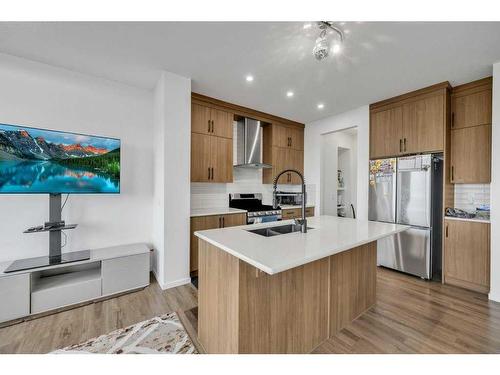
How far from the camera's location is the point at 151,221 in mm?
3123

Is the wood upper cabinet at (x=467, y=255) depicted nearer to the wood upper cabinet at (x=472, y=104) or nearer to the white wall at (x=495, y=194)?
the white wall at (x=495, y=194)

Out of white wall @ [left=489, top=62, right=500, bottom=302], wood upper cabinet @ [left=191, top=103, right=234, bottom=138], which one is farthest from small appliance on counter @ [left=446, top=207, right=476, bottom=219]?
wood upper cabinet @ [left=191, top=103, right=234, bottom=138]

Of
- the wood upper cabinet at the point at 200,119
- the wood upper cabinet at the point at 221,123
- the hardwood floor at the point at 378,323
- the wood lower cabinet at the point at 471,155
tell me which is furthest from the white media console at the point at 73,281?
the wood lower cabinet at the point at 471,155

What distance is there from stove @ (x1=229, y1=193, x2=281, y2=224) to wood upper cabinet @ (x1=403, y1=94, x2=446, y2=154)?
7.26 feet

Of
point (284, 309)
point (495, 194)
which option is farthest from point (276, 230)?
point (495, 194)

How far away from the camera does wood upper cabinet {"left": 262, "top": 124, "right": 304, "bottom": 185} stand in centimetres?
422

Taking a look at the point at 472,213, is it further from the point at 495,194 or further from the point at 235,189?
the point at 235,189

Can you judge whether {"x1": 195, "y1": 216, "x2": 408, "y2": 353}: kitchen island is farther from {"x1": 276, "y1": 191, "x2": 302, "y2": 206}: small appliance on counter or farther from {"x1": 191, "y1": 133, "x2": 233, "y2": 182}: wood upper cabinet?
{"x1": 276, "y1": 191, "x2": 302, "y2": 206}: small appliance on counter

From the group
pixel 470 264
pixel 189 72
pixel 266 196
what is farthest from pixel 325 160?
pixel 189 72

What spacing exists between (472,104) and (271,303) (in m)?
3.51

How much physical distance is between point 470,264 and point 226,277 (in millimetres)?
3102

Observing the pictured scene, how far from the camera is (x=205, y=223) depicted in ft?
9.75

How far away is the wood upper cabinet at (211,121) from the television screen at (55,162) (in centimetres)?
110
